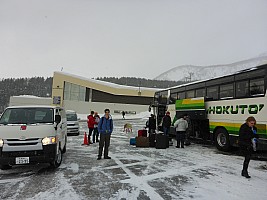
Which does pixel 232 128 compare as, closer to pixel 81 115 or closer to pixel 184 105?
pixel 184 105

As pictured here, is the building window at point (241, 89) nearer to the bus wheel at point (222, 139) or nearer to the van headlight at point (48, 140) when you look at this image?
the bus wheel at point (222, 139)

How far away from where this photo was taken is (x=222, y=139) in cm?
1095

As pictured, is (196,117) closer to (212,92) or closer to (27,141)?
(212,92)

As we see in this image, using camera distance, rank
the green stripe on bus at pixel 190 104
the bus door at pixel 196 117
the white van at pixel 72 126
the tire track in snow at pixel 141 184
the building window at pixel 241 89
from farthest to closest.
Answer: the white van at pixel 72 126, the green stripe on bus at pixel 190 104, the bus door at pixel 196 117, the building window at pixel 241 89, the tire track in snow at pixel 141 184

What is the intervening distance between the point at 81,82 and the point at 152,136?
40.3m

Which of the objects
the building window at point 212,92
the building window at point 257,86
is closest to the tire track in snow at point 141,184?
the building window at point 257,86

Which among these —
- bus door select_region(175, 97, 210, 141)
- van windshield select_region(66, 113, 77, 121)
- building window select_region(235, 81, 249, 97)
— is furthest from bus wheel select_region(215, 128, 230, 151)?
van windshield select_region(66, 113, 77, 121)

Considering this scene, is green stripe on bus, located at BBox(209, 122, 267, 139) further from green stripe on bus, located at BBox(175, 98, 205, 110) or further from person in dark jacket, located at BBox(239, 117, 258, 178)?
person in dark jacket, located at BBox(239, 117, 258, 178)

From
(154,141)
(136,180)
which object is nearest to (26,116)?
(136,180)

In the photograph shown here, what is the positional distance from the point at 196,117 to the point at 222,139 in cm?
202

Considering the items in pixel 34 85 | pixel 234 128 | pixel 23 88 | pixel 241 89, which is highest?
Answer: pixel 34 85

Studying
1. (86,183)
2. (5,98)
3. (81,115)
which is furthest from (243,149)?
(5,98)

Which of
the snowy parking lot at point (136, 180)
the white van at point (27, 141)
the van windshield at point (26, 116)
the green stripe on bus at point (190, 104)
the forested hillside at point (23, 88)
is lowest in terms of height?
the snowy parking lot at point (136, 180)

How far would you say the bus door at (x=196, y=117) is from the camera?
12.1 meters
